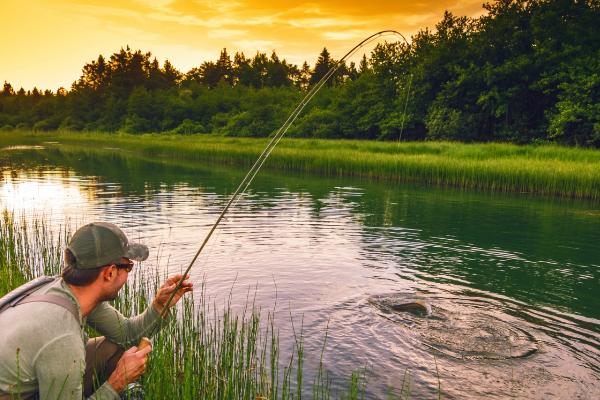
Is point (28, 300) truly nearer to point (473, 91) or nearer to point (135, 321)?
point (135, 321)

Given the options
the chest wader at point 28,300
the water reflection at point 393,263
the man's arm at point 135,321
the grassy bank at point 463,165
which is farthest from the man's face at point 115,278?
the grassy bank at point 463,165

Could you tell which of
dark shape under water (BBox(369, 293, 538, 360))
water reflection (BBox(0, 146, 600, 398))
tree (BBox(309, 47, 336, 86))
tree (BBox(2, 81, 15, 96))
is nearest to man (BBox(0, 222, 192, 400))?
water reflection (BBox(0, 146, 600, 398))

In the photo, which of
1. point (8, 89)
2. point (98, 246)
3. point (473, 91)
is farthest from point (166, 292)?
point (8, 89)

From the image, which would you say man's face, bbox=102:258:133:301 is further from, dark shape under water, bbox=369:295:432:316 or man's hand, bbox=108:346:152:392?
dark shape under water, bbox=369:295:432:316

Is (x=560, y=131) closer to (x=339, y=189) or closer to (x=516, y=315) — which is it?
→ (x=339, y=189)

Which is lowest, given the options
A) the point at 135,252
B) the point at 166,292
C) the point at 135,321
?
the point at 135,321

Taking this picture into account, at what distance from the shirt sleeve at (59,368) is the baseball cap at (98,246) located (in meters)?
0.49

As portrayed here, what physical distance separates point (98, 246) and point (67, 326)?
53 cm

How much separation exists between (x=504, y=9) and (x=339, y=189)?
1196 inches

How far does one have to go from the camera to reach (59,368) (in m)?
2.85

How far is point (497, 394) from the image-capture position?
215 inches

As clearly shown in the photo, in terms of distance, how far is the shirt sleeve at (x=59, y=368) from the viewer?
2.81 m

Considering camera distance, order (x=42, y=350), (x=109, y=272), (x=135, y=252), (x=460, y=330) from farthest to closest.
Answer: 1. (x=460, y=330)
2. (x=135, y=252)
3. (x=109, y=272)
4. (x=42, y=350)

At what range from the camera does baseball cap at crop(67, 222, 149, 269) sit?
3.14 m
